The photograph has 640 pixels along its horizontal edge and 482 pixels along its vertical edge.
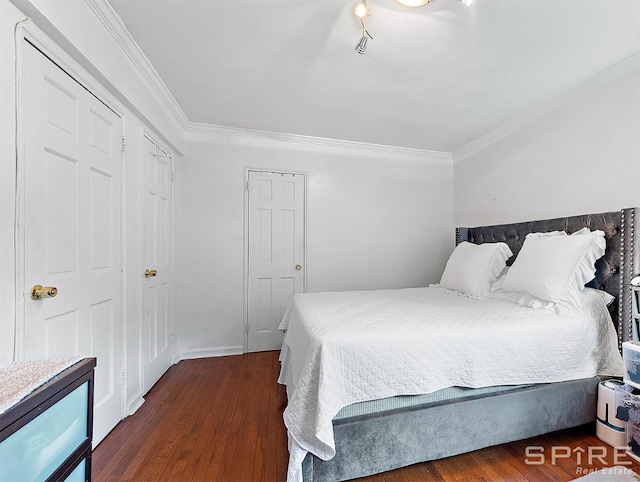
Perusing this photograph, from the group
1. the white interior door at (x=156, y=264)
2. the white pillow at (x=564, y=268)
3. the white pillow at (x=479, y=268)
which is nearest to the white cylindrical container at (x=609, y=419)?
the white pillow at (x=564, y=268)

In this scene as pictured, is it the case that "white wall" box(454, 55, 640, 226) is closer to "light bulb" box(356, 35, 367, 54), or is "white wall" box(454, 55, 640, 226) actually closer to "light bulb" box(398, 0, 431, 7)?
"light bulb" box(398, 0, 431, 7)

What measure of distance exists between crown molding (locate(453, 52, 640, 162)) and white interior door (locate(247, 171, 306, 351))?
6.91 ft

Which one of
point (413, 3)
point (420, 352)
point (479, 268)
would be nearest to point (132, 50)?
point (413, 3)

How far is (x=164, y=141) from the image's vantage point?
248 centimetres

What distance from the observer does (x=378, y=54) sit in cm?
180

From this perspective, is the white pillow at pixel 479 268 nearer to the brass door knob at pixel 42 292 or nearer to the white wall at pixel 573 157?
the white wall at pixel 573 157

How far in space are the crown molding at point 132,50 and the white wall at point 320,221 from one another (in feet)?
2.03

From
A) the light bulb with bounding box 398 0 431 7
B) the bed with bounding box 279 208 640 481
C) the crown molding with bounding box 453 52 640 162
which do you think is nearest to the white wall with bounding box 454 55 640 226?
the crown molding with bounding box 453 52 640 162

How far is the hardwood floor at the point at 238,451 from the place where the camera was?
4.62 ft

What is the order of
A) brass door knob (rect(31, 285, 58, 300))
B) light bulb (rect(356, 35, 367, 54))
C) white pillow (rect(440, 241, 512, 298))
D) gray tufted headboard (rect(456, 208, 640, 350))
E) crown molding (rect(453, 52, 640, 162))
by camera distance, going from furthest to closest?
white pillow (rect(440, 241, 512, 298))
crown molding (rect(453, 52, 640, 162))
gray tufted headboard (rect(456, 208, 640, 350))
light bulb (rect(356, 35, 367, 54))
brass door knob (rect(31, 285, 58, 300))

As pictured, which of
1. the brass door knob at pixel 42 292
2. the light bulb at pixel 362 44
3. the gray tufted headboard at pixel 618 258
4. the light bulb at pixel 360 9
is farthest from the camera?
the gray tufted headboard at pixel 618 258

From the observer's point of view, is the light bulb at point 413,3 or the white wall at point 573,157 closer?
the light bulb at point 413,3

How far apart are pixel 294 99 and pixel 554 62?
191cm

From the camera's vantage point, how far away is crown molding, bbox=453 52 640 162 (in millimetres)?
1865
